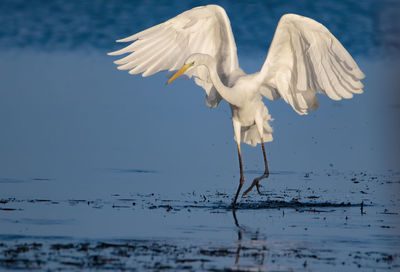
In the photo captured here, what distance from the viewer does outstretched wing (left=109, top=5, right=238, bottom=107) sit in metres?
12.8

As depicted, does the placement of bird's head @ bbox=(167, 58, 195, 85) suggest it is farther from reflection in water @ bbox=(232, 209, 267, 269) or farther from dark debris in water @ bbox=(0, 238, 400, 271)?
dark debris in water @ bbox=(0, 238, 400, 271)

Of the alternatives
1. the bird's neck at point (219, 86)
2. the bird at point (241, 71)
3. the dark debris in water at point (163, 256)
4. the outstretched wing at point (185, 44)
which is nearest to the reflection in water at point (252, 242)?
the dark debris in water at point (163, 256)

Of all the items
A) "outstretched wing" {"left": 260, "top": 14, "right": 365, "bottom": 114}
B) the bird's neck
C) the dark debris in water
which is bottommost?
the dark debris in water

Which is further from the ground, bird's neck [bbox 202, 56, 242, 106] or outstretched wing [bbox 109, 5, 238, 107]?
outstretched wing [bbox 109, 5, 238, 107]

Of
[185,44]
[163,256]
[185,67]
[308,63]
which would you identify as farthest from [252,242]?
[185,44]

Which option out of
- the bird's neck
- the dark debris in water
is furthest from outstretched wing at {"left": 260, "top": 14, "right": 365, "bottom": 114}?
the dark debris in water

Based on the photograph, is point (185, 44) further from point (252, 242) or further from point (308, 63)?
point (252, 242)

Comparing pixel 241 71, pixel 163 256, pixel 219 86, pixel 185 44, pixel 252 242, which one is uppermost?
pixel 185 44

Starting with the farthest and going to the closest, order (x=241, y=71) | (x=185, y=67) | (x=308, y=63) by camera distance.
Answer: (x=241, y=71) < (x=308, y=63) < (x=185, y=67)

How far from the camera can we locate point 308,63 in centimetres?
1260

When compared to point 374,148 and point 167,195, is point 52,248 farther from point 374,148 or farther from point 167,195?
point 374,148

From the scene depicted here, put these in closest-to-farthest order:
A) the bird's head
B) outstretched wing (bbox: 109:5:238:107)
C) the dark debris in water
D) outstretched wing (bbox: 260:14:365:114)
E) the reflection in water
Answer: the dark debris in water → the reflection in water → the bird's head → outstretched wing (bbox: 260:14:365:114) → outstretched wing (bbox: 109:5:238:107)

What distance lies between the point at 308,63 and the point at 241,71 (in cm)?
108

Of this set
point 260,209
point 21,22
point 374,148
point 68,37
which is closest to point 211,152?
point 374,148
